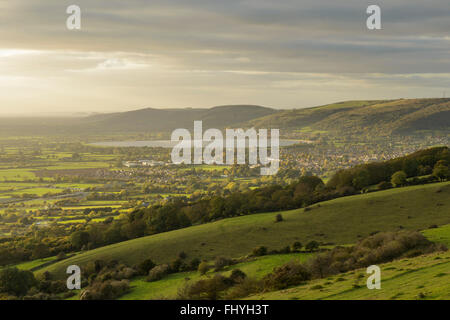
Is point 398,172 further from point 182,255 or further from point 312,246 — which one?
point 182,255

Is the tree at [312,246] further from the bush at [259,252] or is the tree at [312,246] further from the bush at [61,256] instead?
the bush at [61,256]

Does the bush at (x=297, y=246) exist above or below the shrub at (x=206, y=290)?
below

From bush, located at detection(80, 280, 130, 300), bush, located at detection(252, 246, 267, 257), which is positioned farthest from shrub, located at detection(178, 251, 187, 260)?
bush, located at detection(80, 280, 130, 300)

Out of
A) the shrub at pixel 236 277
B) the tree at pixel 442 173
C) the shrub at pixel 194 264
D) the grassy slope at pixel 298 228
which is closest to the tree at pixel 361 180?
the grassy slope at pixel 298 228

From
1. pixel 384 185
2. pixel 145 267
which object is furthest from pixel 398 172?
pixel 145 267

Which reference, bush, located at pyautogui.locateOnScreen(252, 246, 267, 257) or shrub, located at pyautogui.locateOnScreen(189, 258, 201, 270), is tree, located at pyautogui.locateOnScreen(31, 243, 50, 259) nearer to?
shrub, located at pyautogui.locateOnScreen(189, 258, 201, 270)
